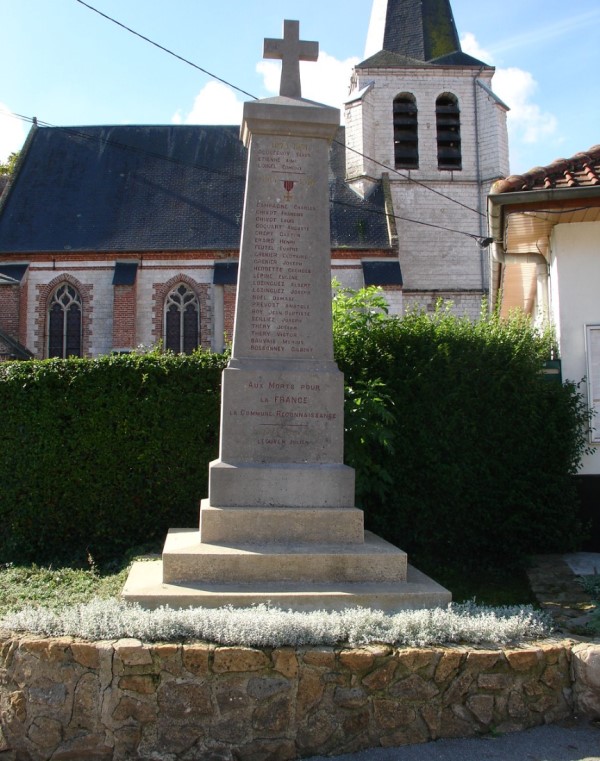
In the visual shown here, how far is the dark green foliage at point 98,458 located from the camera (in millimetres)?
7773

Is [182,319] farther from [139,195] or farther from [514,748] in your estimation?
[514,748]

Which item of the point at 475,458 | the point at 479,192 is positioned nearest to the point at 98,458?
the point at 475,458

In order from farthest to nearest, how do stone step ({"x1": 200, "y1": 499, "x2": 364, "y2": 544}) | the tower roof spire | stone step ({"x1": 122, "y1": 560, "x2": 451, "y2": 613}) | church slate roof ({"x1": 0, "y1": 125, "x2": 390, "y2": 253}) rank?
the tower roof spire
church slate roof ({"x1": 0, "y1": 125, "x2": 390, "y2": 253})
stone step ({"x1": 200, "y1": 499, "x2": 364, "y2": 544})
stone step ({"x1": 122, "y1": 560, "x2": 451, "y2": 613})

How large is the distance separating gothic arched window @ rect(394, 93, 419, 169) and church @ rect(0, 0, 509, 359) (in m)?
0.07

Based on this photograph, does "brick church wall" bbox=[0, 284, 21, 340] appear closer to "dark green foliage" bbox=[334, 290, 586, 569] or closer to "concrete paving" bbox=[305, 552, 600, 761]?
"dark green foliage" bbox=[334, 290, 586, 569]

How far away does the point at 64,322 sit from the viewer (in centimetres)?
2528

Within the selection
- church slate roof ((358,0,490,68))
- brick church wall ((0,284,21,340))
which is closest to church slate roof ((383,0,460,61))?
church slate roof ((358,0,490,68))

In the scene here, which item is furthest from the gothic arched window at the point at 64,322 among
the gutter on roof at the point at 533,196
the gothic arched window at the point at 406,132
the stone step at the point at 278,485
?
the stone step at the point at 278,485

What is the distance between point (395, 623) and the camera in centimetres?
436

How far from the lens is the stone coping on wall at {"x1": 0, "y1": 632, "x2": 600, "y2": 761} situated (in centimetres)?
404

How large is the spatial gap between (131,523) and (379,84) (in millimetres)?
23731

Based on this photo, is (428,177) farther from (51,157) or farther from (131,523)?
(131,523)

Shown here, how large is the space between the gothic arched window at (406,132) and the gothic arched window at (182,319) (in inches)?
362

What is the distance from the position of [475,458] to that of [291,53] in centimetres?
426
